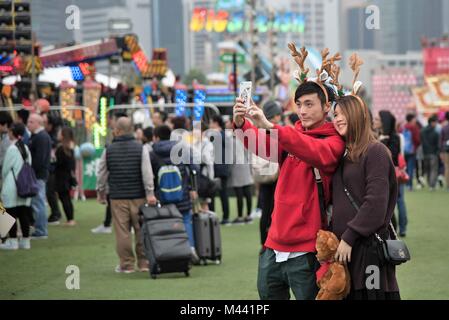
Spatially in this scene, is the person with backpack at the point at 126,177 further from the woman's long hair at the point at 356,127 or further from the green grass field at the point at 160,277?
the woman's long hair at the point at 356,127

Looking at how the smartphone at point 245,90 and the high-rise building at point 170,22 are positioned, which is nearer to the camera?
the smartphone at point 245,90

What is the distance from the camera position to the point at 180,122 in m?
13.5

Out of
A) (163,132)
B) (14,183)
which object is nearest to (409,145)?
(14,183)

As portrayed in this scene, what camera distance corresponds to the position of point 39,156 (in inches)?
565

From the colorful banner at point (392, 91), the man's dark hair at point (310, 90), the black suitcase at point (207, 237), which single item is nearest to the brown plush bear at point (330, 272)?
the man's dark hair at point (310, 90)

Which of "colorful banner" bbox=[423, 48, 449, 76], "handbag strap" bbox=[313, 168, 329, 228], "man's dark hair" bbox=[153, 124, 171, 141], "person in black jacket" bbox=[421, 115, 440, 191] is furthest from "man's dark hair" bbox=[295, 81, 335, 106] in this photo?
"colorful banner" bbox=[423, 48, 449, 76]

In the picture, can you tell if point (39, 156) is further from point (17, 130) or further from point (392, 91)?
point (392, 91)

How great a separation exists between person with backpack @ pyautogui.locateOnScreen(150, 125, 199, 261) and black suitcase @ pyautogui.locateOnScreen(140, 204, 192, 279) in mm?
484

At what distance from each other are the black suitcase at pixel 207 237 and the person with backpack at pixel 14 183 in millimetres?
2484

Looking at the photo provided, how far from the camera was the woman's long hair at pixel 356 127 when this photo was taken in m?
5.39

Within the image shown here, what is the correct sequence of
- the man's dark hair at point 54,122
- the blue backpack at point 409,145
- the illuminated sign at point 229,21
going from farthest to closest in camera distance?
1. the illuminated sign at point 229,21
2. the blue backpack at point 409,145
3. the man's dark hair at point 54,122

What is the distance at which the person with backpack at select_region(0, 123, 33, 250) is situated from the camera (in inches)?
499

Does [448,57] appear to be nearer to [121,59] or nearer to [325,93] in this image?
[121,59]

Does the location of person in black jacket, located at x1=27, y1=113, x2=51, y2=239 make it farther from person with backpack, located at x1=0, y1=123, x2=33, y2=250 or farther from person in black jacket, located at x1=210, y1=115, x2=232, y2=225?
person in black jacket, located at x1=210, y1=115, x2=232, y2=225
